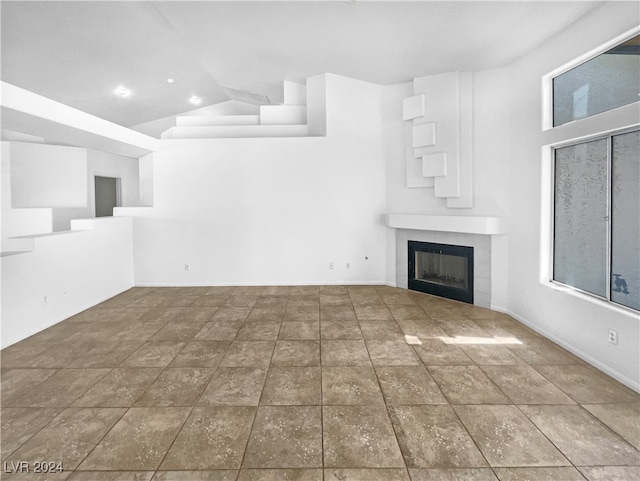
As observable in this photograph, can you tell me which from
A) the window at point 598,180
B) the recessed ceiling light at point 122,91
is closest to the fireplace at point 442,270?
the window at point 598,180

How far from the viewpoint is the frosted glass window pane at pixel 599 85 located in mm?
2779

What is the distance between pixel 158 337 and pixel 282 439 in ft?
7.68

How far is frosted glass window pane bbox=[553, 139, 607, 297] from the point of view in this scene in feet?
10.2

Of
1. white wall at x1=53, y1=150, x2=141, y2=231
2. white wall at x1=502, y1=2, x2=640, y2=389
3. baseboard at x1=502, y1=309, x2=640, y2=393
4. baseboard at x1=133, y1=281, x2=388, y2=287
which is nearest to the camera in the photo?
baseboard at x1=502, y1=309, x2=640, y2=393

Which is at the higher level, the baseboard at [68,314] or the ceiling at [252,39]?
the ceiling at [252,39]

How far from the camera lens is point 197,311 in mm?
4613

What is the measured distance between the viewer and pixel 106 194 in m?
8.06

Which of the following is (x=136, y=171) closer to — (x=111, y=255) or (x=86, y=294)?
(x=111, y=255)

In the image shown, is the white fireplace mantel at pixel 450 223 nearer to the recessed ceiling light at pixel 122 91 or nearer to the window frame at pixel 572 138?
the window frame at pixel 572 138

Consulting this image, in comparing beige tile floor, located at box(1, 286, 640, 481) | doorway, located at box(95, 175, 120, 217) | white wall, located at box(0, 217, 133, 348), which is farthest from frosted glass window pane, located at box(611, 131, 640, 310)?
doorway, located at box(95, 175, 120, 217)

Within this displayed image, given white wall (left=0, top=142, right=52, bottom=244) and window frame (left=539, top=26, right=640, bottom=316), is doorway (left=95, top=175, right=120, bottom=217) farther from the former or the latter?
window frame (left=539, top=26, right=640, bottom=316)

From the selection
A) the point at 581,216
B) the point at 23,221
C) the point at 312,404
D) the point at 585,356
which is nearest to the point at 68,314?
the point at 23,221

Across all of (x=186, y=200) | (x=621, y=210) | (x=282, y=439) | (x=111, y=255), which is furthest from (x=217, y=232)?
(x=621, y=210)

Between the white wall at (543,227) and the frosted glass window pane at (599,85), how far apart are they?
152mm
